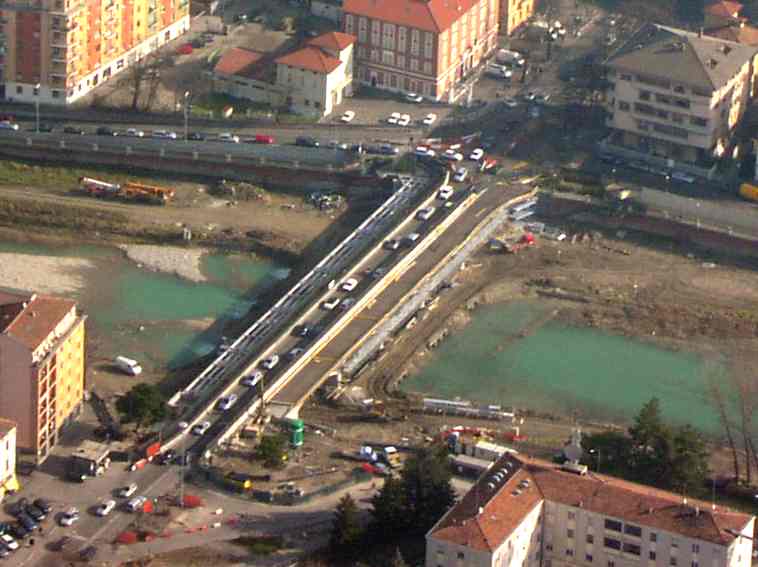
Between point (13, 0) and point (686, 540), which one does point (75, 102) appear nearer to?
point (13, 0)

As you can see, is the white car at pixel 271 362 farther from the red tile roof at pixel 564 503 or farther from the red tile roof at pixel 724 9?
the red tile roof at pixel 724 9

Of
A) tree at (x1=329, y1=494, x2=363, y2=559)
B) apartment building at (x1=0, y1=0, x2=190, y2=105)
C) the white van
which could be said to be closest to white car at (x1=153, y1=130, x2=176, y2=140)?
apartment building at (x1=0, y1=0, x2=190, y2=105)

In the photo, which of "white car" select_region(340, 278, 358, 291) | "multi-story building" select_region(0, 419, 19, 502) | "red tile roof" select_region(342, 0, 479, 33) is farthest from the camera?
"red tile roof" select_region(342, 0, 479, 33)

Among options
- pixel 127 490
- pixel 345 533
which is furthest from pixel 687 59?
pixel 345 533

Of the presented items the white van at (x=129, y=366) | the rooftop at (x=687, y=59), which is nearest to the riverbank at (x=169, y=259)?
the white van at (x=129, y=366)

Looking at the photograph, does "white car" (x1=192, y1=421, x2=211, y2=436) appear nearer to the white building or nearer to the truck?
the white building

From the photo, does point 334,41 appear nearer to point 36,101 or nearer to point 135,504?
point 36,101

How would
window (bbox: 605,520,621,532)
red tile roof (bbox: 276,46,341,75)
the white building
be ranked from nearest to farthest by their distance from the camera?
window (bbox: 605,520,621,532)
red tile roof (bbox: 276,46,341,75)
the white building

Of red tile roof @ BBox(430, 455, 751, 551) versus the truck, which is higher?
red tile roof @ BBox(430, 455, 751, 551)
